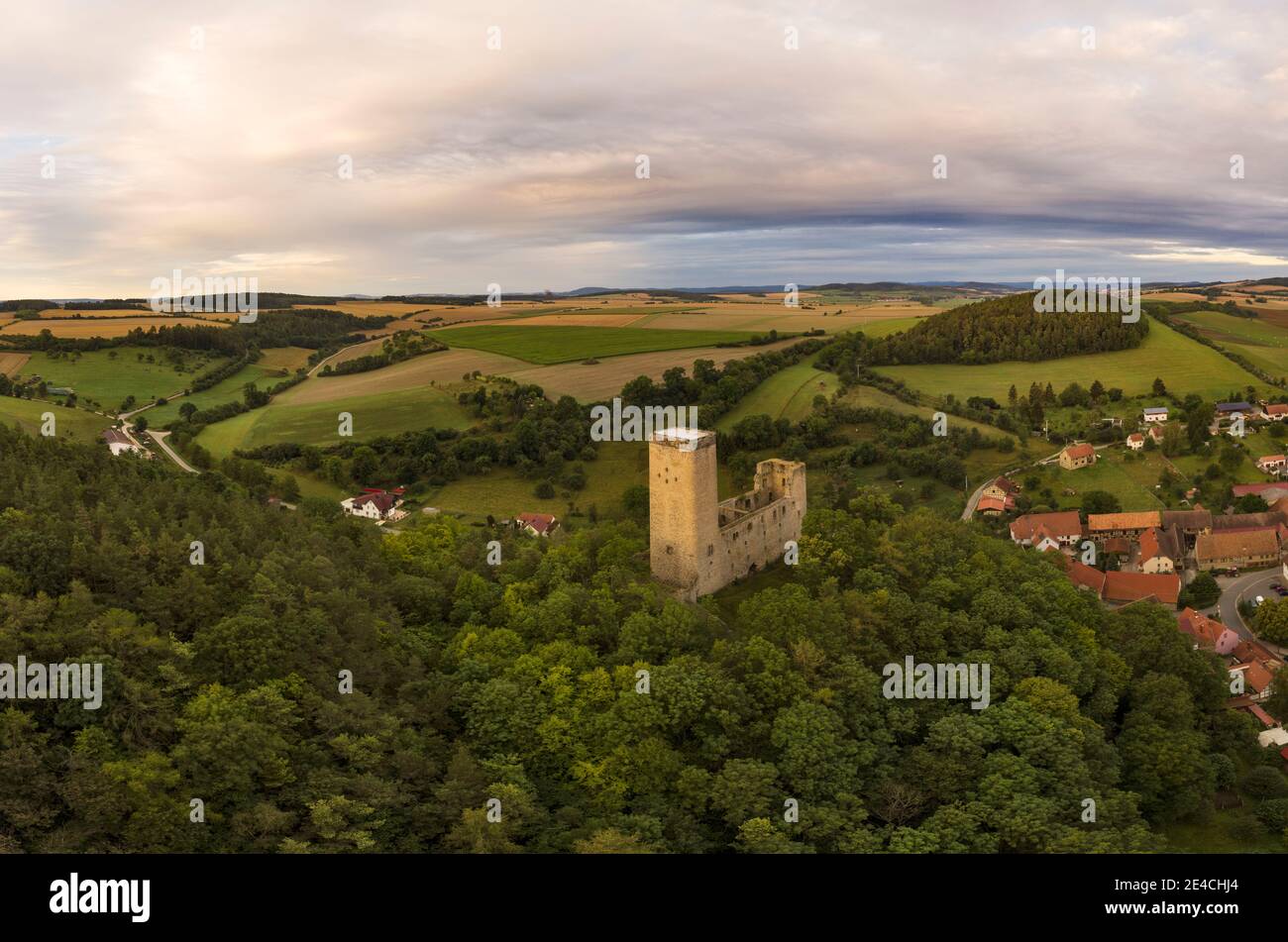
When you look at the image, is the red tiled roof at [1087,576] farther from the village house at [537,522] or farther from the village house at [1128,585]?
the village house at [537,522]

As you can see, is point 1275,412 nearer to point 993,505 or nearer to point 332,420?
point 993,505

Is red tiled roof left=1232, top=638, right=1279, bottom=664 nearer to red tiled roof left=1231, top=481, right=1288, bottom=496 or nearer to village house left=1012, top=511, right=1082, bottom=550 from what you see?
village house left=1012, top=511, right=1082, bottom=550

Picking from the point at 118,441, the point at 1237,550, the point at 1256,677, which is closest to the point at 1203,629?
the point at 1256,677

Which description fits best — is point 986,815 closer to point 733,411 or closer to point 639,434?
point 639,434

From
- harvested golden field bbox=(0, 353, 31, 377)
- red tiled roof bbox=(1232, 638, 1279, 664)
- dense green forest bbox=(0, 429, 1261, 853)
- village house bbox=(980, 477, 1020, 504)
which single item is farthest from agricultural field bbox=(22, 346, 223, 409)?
red tiled roof bbox=(1232, 638, 1279, 664)

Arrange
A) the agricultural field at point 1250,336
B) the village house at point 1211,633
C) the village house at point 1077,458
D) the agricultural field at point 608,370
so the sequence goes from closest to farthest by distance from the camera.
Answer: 1. the village house at point 1211,633
2. the village house at point 1077,458
3. the agricultural field at point 608,370
4. the agricultural field at point 1250,336

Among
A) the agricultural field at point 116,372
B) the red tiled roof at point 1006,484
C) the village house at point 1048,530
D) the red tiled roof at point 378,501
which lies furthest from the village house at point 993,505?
the agricultural field at point 116,372
